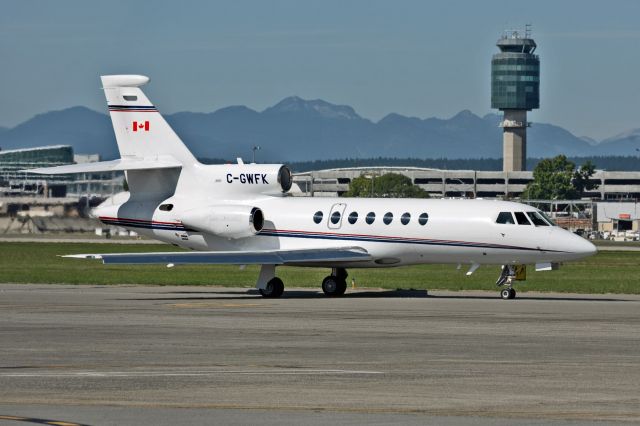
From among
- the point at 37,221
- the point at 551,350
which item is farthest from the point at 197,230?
the point at 37,221

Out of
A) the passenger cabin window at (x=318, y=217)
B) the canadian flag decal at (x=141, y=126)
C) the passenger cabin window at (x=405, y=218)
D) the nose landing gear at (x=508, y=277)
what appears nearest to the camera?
the nose landing gear at (x=508, y=277)

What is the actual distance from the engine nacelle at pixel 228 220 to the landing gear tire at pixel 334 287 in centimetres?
289

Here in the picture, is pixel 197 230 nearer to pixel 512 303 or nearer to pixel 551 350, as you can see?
pixel 512 303

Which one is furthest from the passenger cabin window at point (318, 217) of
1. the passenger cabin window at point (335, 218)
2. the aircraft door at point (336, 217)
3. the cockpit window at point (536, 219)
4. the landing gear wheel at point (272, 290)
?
the cockpit window at point (536, 219)

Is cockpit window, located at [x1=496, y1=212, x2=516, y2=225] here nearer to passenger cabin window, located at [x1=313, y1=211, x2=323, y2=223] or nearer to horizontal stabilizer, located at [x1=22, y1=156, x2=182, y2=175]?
passenger cabin window, located at [x1=313, y1=211, x2=323, y2=223]

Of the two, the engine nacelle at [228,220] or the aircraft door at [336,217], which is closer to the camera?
the aircraft door at [336,217]

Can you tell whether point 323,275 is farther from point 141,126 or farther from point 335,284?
point 141,126

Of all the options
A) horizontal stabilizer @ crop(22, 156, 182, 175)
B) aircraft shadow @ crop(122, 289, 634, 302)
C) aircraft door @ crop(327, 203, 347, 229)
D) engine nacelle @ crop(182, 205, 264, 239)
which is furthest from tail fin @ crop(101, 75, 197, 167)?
aircraft door @ crop(327, 203, 347, 229)

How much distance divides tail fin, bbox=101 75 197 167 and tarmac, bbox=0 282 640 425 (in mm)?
9130

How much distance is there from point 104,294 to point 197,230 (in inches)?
159

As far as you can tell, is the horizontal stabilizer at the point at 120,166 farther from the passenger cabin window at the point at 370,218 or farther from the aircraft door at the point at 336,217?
the passenger cabin window at the point at 370,218

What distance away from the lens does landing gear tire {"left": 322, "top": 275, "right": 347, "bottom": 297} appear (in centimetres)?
4397

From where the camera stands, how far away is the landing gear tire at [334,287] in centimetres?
4397

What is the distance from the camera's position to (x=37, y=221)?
12456 centimetres
